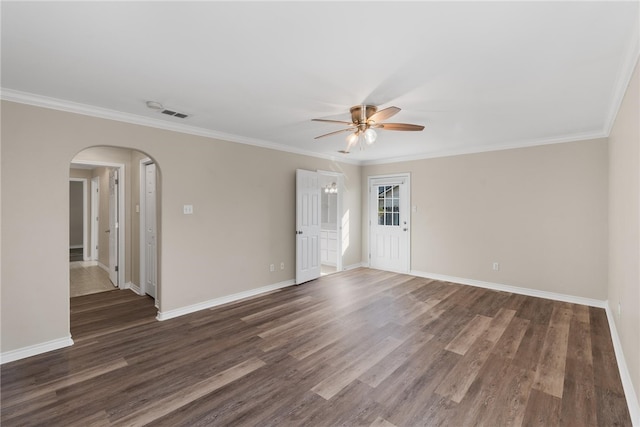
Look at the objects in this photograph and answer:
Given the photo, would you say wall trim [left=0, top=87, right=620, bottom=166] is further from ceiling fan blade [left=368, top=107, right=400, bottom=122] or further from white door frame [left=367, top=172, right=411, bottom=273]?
ceiling fan blade [left=368, top=107, right=400, bottom=122]

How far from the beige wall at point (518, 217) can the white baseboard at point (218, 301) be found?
2.77m

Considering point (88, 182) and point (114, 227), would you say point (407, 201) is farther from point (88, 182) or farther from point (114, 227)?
point (88, 182)

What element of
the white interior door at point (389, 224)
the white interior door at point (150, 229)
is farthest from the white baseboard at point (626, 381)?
the white interior door at point (150, 229)

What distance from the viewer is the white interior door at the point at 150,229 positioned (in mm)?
4488

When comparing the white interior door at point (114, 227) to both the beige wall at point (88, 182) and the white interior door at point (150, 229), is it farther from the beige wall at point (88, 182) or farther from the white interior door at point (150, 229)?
the beige wall at point (88, 182)

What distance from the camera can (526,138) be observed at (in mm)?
4418

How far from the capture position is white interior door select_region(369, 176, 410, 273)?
602cm

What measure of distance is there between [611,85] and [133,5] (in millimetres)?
3642

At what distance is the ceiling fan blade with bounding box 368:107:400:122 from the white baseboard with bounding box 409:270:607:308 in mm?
3695

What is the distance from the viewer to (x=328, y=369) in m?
2.55

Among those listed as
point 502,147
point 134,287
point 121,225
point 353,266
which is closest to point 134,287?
point 134,287

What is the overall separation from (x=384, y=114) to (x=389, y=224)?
381 cm

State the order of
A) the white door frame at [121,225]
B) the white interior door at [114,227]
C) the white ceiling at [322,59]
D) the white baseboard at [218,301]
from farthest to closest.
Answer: the white interior door at [114,227], the white door frame at [121,225], the white baseboard at [218,301], the white ceiling at [322,59]

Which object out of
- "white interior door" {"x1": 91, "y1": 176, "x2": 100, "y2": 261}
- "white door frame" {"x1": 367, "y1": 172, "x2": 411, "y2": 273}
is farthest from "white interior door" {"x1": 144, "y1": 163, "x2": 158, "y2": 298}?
"white door frame" {"x1": 367, "y1": 172, "x2": 411, "y2": 273}
